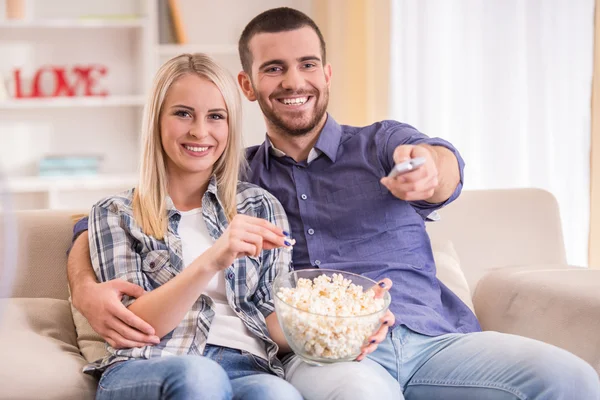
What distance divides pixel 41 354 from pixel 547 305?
114 centimetres

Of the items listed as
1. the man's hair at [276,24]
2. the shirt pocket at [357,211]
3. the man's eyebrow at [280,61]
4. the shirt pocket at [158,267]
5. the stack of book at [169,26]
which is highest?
the stack of book at [169,26]

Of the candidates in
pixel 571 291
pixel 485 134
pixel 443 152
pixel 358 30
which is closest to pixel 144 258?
pixel 443 152

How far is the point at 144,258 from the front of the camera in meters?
1.59

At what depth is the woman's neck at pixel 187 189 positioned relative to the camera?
5.60ft

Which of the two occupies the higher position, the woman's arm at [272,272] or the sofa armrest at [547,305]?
the woman's arm at [272,272]

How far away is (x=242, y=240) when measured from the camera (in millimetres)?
1378

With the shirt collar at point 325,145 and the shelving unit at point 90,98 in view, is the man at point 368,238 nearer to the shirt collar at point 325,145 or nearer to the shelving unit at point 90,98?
the shirt collar at point 325,145

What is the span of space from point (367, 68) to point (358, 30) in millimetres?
210

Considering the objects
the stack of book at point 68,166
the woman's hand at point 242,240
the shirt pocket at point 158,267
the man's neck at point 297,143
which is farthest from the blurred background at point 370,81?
the woman's hand at point 242,240

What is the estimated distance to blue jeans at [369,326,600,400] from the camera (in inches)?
55.3

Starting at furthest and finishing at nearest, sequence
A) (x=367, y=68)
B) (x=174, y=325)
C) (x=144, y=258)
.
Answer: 1. (x=367, y=68)
2. (x=144, y=258)
3. (x=174, y=325)

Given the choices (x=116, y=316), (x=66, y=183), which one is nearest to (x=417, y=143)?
(x=116, y=316)

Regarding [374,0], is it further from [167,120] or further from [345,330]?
[345,330]

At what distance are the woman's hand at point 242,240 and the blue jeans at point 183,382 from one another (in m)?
0.19
